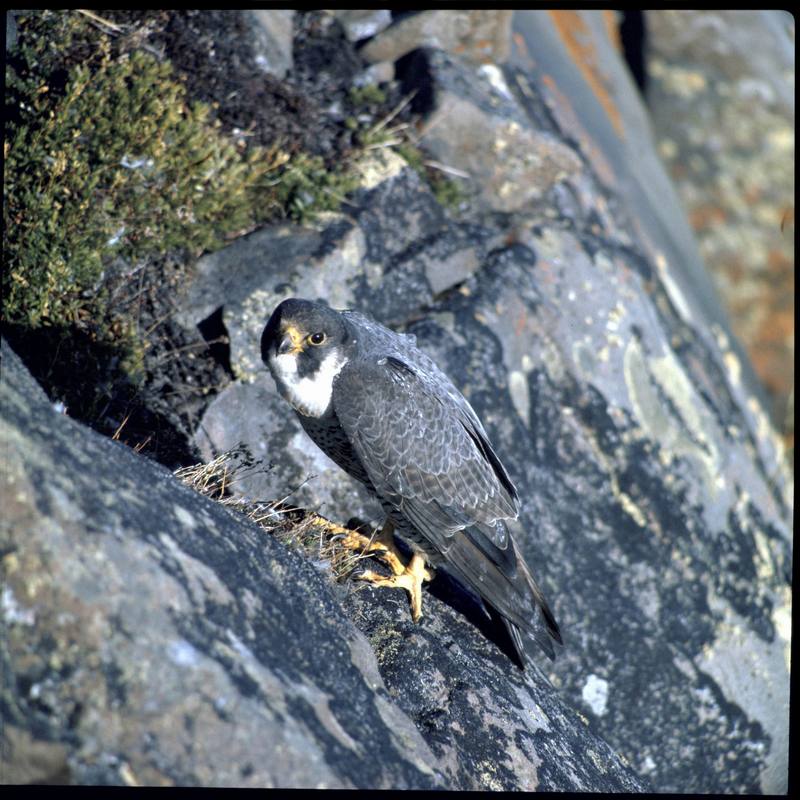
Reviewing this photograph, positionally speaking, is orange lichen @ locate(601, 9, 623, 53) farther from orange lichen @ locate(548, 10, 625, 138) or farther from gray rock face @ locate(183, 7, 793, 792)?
gray rock face @ locate(183, 7, 793, 792)

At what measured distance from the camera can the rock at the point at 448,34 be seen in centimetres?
672

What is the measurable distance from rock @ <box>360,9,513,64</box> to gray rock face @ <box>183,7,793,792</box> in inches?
10.3

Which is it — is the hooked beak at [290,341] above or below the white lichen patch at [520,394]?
above

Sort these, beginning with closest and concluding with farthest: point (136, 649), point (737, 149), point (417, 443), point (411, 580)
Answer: point (136, 649), point (417, 443), point (411, 580), point (737, 149)

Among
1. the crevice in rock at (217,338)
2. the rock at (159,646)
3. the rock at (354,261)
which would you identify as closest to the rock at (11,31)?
the rock at (354,261)

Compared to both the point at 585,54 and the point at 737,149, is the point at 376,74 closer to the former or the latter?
the point at 585,54

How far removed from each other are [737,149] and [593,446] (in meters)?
6.24

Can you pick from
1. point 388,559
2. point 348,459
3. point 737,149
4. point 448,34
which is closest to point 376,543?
point 388,559

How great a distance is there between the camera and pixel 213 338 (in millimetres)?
5055

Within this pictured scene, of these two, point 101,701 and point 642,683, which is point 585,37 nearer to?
point 642,683

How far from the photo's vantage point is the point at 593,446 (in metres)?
5.72

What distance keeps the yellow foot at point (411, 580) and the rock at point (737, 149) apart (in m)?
7.00

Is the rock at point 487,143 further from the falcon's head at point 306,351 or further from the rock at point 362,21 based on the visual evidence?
the falcon's head at point 306,351

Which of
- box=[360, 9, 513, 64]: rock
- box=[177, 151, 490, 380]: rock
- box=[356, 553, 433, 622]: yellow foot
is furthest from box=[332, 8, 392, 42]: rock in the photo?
box=[356, 553, 433, 622]: yellow foot
